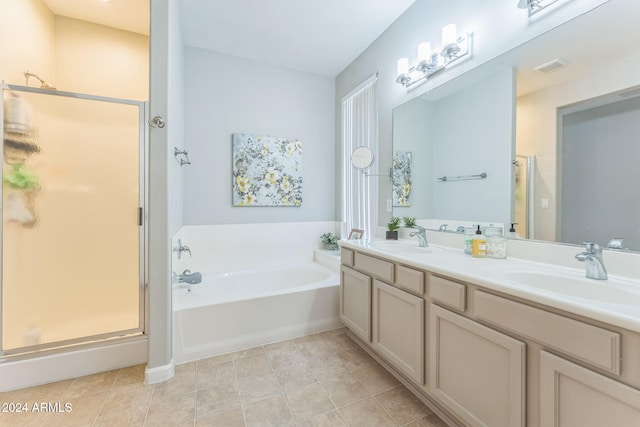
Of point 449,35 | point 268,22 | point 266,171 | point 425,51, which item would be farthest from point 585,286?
point 268,22

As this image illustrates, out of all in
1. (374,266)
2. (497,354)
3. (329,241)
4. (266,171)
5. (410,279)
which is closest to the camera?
(497,354)

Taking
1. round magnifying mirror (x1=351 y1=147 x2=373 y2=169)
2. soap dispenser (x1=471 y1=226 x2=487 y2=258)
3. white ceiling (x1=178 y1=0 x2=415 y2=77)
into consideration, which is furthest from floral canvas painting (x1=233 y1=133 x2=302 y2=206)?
soap dispenser (x1=471 y1=226 x2=487 y2=258)

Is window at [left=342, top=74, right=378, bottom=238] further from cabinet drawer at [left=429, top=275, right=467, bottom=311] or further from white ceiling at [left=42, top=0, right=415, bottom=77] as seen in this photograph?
cabinet drawer at [left=429, top=275, right=467, bottom=311]

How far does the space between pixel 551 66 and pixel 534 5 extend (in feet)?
1.14

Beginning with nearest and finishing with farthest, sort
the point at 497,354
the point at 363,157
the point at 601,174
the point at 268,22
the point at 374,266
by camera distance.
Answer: the point at 497,354 → the point at 601,174 → the point at 374,266 → the point at 268,22 → the point at 363,157

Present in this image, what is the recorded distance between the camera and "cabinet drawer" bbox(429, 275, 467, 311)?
3.75ft

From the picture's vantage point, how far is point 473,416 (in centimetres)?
109

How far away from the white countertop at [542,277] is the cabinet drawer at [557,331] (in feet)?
0.14

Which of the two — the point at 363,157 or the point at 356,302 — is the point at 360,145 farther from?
the point at 356,302

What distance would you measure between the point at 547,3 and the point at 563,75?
1.29ft

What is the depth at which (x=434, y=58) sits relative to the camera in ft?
6.33

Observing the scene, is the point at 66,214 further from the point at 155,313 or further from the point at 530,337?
the point at 530,337

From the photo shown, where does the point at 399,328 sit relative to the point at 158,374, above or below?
above

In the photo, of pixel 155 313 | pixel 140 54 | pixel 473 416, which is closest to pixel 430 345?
pixel 473 416
